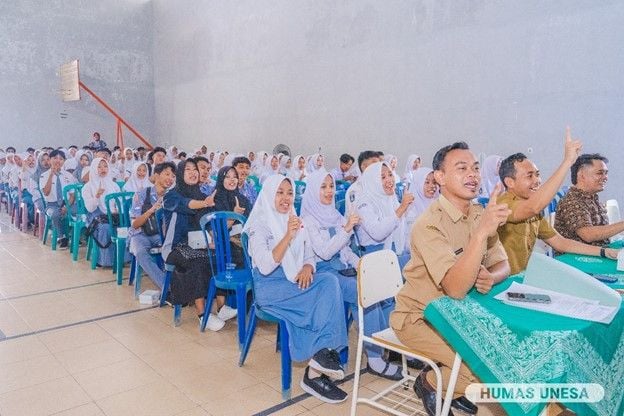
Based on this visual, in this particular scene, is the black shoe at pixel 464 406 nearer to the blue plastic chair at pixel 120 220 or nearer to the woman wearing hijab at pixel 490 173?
the blue plastic chair at pixel 120 220

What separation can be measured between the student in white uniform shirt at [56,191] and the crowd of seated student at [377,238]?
2.25 meters

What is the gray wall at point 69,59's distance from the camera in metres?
13.0

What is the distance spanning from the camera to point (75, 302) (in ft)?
13.2

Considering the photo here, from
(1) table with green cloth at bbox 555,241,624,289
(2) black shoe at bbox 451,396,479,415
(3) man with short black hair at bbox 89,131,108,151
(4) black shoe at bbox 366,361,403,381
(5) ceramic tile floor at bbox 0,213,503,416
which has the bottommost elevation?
(5) ceramic tile floor at bbox 0,213,503,416

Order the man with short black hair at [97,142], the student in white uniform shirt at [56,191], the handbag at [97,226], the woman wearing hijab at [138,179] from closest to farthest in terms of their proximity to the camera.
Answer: the handbag at [97,226], the woman wearing hijab at [138,179], the student in white uniform shirt at [56,191], the man with short black hair at [97,142]

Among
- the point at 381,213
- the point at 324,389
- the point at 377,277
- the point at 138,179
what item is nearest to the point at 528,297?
the point at 377,277

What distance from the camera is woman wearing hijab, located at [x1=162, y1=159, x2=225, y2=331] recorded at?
3.39 metres

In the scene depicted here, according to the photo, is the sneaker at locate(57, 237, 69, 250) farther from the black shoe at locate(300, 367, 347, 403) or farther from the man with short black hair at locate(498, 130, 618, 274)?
the man with short black hair at locate(498, 130, 618, 274)

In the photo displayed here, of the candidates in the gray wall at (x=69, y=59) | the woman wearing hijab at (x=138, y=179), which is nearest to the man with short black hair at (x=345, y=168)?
the woman wearing hijab at (x=138, y=179)

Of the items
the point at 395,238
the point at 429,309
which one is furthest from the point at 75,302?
the point at 429,309

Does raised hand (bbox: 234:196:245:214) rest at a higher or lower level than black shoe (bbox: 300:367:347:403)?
higher

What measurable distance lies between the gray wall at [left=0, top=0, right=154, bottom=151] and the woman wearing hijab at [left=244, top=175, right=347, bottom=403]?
13.2 metres

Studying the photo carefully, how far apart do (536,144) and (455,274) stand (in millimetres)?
5864

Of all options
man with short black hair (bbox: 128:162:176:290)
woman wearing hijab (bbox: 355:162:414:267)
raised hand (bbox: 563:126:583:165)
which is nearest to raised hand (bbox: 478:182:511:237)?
raised hand (bbox: 563:126:583:165)
